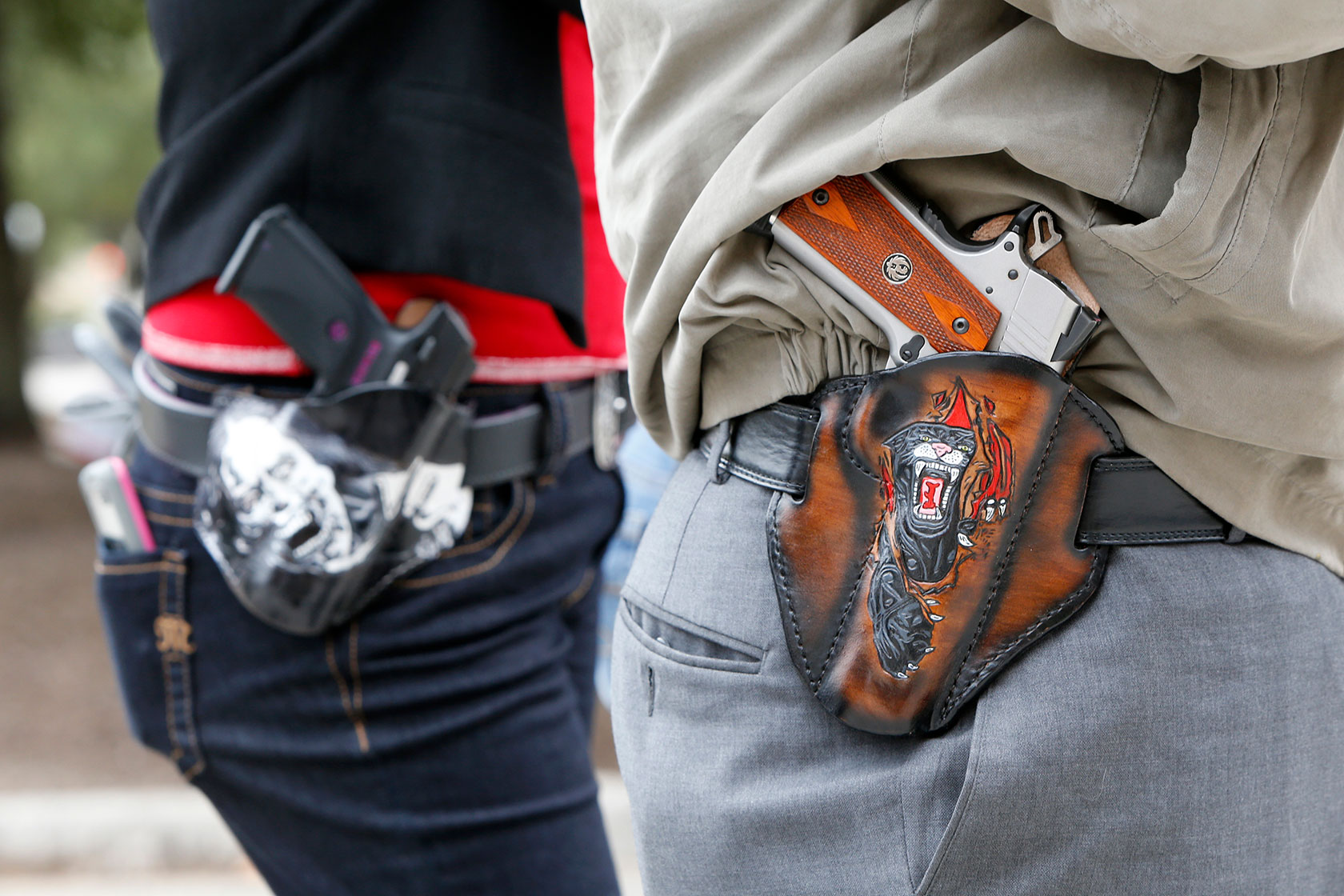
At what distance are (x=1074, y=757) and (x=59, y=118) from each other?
623 inches

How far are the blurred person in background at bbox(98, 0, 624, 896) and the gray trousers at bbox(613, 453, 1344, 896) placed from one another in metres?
0.54

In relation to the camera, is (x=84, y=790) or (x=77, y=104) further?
(x=77, y=104)

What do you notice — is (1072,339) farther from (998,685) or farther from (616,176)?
(616,176)

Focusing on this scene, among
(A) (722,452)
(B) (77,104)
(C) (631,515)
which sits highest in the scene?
(A) (722,452)

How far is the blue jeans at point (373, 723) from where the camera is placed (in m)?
1.48

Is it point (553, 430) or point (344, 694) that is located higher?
point (553, 430)

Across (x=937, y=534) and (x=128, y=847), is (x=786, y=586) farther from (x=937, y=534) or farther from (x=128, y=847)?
(x=128, y=847)

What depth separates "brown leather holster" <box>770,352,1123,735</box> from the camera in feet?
3.06

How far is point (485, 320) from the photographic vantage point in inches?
61.7

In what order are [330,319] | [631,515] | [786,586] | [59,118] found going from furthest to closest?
[59,118]
[631,515]
[330,319]
[786,586]

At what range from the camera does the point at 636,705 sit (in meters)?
1.12

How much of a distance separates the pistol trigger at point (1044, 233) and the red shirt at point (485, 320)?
2.63 feet

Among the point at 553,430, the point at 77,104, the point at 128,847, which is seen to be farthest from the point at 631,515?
the point at 77,104

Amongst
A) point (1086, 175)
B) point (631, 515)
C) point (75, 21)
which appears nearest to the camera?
point (1086, 175)
